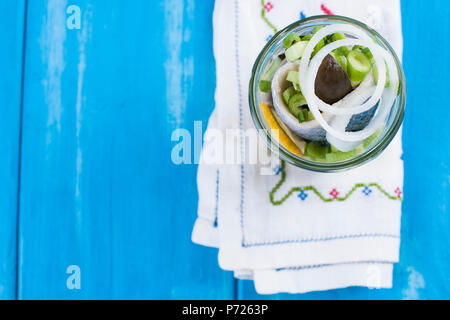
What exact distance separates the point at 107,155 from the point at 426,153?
374 mm

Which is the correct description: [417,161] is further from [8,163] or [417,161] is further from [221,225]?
[8,163]

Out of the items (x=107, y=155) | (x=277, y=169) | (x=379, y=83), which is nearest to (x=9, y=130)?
(x=107, y=155)

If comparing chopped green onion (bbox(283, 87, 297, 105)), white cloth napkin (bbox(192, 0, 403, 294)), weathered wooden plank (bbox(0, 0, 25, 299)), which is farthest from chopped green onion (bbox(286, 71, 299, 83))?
weathered wooden plank (bbox(0, 0, 25, 299))

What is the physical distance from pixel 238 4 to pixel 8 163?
33cm

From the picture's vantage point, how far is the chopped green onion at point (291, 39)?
0.35 m

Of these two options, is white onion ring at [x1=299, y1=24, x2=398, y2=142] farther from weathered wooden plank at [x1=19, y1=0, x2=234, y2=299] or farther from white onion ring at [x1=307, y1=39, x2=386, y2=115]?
weathered wooden plank at [x1=19, y1=0, x2=234, y2=299]

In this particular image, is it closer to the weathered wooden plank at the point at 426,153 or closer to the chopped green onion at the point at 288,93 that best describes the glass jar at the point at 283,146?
the chopped green onion at the point at 288,93

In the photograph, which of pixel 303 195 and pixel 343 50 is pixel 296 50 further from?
pixel 303 195

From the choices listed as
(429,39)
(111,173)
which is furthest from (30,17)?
(429,39)

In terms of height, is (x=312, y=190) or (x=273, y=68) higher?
(x=273, y=68)

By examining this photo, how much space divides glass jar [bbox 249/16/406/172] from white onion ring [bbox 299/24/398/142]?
1cm

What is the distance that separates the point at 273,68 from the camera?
38 cm

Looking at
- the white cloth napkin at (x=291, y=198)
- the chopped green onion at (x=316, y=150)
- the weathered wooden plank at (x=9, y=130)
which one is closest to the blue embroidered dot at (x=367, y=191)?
the white cloth napkin at (x=291, y=198)
